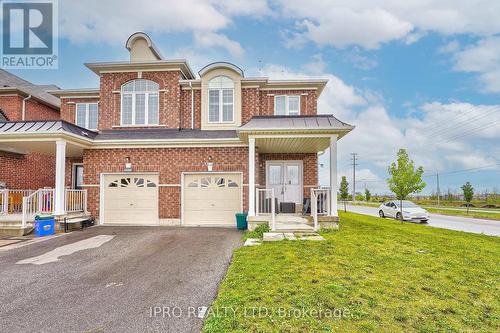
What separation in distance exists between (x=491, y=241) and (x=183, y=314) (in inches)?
434

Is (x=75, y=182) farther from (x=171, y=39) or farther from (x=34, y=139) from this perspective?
(x=171, y=39)

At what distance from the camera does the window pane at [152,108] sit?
13969 millimetres

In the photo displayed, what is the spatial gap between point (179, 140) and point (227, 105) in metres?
3.26

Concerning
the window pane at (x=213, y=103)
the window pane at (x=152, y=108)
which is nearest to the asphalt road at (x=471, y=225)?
the window pane at (x=213, y=103)

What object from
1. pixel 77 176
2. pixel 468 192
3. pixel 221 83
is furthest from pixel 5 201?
pixel 468 192

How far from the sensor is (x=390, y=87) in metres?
21.7

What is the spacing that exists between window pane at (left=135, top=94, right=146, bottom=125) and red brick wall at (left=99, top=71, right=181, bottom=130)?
0.85m

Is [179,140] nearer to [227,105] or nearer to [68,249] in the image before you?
[227,105]

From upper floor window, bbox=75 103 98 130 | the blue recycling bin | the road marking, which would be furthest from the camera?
upper floor window, bbox=75 103 98 130

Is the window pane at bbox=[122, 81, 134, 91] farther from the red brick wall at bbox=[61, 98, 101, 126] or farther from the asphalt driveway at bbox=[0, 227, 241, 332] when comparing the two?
the asphalt driveway at bbox=[0, 227, 241, 332]

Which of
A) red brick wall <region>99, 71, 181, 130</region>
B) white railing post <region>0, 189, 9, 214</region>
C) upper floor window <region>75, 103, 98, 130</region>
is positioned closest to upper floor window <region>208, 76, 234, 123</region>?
red brick wall <region>99, 71, 181, 130</region>

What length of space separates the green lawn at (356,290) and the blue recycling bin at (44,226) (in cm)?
763

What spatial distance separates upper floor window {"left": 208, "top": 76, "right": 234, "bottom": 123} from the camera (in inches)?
552

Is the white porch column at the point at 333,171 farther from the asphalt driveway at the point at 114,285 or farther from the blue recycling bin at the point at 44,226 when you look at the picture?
the blue recycling bin at the point at 44,226
